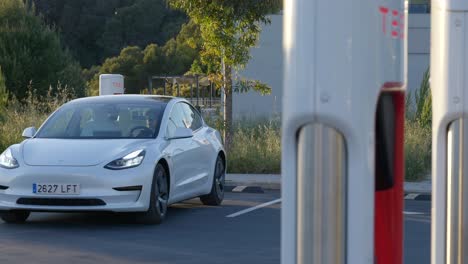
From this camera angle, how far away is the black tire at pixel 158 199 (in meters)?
11.0

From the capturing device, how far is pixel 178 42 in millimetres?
42875

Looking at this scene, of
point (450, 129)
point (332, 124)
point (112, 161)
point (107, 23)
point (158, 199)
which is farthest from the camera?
point (107, 23)

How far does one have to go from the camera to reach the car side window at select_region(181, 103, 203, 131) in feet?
41.9

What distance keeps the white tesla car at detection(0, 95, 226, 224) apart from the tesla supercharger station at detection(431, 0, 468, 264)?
7.43 meters

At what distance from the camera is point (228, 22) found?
17.2 metres

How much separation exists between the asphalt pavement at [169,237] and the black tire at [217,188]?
121 millimetres

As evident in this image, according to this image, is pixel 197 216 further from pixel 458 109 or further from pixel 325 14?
pixel 325 14

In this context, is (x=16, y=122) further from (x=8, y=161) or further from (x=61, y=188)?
(x=61, y=188)

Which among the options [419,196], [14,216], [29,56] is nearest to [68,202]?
[14,216]

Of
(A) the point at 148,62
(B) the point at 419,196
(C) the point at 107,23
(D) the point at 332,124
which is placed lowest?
(B) the point at 419,196

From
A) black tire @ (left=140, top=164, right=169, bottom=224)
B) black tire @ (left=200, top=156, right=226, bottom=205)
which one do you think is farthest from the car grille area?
black tire @ (left=200, top=156, right=226, bottom=205)

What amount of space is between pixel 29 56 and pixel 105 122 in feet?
75.5

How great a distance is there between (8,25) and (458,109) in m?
32.4

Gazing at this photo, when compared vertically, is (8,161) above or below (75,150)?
below
